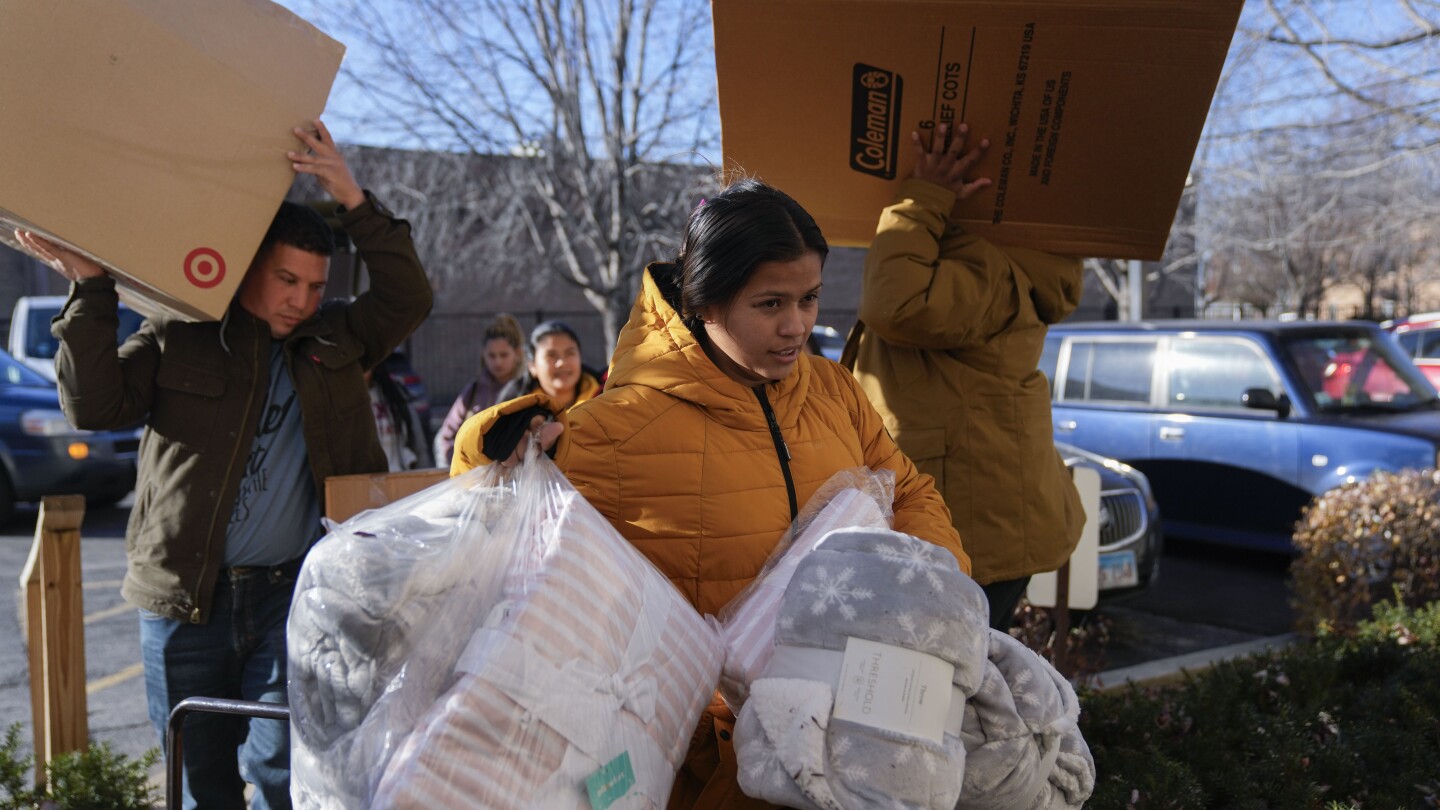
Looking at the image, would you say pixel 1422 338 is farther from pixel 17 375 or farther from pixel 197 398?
pixel 197 398

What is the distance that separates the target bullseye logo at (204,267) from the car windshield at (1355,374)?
7.34m

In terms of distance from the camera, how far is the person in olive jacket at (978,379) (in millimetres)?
2920

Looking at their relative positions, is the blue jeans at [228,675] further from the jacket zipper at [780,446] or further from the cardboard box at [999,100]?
the cardboard box at [999,100]

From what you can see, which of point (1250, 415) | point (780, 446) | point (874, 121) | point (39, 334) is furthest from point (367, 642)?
point (39, 334)

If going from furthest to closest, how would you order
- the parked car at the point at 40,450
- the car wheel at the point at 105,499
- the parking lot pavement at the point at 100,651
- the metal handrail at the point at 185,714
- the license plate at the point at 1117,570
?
the car wheel at the point at 105,499
the parked car at the point at 40,450
the license plate at the point at 1117,570
the parking lot pavement at the point at 100,651
the metal handrail at the point at 185,714

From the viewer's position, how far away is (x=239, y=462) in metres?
2.98

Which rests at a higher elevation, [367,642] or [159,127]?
[159,127]

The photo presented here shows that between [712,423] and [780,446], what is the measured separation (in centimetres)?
14

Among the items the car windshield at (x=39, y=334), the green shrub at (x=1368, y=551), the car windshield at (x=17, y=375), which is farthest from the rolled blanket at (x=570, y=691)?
the car windshield at (x=39, y=334)

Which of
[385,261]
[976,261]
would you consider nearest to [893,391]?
[976,261]

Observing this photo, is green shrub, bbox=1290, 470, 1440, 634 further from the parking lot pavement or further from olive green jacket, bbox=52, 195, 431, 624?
the parking lot pavement

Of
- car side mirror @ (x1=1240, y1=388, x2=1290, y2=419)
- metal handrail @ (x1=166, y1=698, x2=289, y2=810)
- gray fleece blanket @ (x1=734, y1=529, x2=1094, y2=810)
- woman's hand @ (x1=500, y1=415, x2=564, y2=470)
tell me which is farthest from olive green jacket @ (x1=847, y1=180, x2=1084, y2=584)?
car side mirror @ (x1=1240, y1=388, x2=1290, y2=419)

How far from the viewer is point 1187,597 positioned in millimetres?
7672

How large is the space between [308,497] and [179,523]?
0.33 meters
